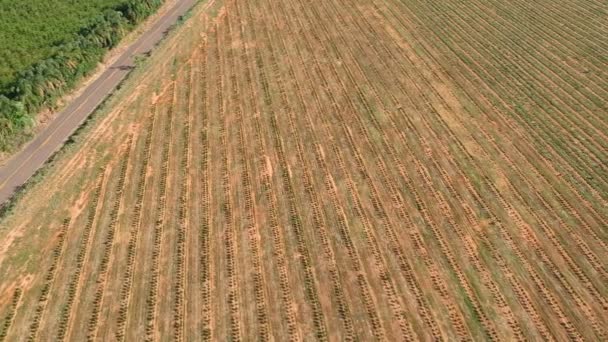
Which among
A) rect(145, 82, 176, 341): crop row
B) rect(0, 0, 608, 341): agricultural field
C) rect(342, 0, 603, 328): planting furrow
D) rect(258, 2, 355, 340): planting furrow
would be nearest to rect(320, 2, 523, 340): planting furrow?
rect(0, 0, 608, 341): agricultural field

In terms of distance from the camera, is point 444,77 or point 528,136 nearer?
point 528,136

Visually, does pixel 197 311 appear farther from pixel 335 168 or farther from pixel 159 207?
pixel 335 168

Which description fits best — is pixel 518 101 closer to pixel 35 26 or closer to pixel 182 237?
pixel 182 237

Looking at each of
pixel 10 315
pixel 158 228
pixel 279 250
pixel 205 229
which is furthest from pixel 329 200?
pixel 10 315

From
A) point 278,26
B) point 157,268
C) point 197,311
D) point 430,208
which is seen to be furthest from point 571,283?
point 278,26

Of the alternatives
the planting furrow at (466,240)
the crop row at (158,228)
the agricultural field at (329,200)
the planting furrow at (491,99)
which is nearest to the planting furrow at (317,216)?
the agricultural field at (329,200)

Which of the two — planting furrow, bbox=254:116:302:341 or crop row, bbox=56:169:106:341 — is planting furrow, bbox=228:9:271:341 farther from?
crop row, bbox=56:169:106:341
